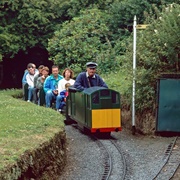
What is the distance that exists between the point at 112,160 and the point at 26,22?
21161 millimetres

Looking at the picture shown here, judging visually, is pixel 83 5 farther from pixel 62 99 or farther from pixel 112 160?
pixel 112 160

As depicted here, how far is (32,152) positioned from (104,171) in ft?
7.81

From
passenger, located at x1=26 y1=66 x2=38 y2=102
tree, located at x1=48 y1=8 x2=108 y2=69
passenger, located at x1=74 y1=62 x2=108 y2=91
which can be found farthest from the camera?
tree, located at x1=48 y1=8 x2=108 y2=69

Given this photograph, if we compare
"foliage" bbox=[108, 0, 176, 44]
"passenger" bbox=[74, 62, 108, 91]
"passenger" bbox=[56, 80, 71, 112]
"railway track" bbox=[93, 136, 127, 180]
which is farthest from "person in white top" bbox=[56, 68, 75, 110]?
"foliage" bbox=[108, 0, 176, 44]

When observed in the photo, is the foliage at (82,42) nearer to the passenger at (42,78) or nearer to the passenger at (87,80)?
the passenger at (42,78)

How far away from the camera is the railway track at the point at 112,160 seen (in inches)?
441

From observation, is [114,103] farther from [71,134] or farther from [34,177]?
[34,177]

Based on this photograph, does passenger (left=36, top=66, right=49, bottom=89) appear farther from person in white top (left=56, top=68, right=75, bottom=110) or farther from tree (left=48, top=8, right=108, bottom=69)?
tree (left=48, top=8, right=108, bottom=69)

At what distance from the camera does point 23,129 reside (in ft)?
37.7

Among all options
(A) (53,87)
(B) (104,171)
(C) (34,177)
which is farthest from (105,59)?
(C) (34,177)

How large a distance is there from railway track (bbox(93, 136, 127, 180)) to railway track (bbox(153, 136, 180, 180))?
68 centimetres

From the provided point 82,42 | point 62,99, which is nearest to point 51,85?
point 62,99

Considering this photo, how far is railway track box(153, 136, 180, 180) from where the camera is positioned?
11227 millimetres

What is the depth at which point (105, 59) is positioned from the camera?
24.5 metres
